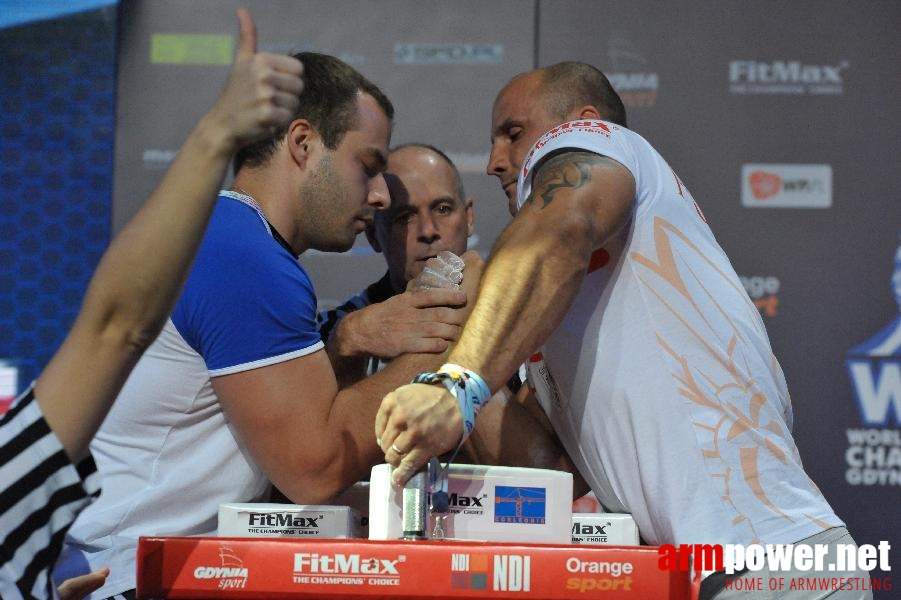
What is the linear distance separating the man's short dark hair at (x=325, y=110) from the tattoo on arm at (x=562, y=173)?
0.80 m

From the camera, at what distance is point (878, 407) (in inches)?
A: 149

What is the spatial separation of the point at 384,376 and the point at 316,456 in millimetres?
202

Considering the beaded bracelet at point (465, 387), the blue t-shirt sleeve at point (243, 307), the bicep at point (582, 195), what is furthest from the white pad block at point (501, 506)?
the blue t-shirt sleeve at point (243, 307)

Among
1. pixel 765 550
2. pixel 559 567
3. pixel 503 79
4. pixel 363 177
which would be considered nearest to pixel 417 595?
pixel 559 567

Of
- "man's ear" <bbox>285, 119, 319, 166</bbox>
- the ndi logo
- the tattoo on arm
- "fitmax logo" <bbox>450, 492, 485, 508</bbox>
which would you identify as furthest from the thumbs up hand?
the ndi logo

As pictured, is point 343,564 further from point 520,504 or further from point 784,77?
point 784,77

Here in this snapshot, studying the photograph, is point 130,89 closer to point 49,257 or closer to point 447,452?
point 49,257

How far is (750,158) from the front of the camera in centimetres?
396

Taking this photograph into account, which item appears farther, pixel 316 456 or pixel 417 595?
pixel 316 456

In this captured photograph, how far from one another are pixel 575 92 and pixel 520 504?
115 cm

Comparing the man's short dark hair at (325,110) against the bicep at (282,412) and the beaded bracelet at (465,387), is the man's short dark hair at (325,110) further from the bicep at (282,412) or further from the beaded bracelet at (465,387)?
the beaded bracelet at (465,387)

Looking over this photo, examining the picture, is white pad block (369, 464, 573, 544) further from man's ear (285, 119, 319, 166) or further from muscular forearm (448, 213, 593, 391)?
man's ear (285, 119, 319, 166)

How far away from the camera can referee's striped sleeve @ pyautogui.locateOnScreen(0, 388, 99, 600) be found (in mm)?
1086

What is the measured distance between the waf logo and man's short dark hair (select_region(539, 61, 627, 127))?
110cm
